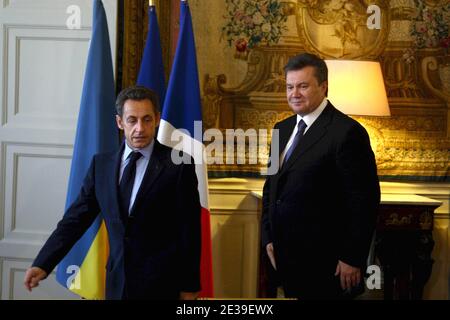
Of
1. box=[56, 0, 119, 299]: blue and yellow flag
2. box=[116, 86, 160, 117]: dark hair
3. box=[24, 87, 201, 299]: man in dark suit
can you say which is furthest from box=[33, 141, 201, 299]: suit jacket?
box=[56, 0, 119, 299]: blue and yellow flag

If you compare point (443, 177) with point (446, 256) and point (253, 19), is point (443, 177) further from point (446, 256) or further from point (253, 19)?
point (253, 19)

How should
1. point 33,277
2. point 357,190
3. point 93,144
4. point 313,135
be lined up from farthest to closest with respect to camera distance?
point 93,144 < point 313,135 < point 357,190 < point 33,277

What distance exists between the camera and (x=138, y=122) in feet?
7.60

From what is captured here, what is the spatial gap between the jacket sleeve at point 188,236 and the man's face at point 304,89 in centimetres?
59

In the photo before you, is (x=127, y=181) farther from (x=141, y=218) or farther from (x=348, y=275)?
(x=348, y=275)

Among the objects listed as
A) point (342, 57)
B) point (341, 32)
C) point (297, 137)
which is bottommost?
point (297, 137)

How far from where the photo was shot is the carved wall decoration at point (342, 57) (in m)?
3.71

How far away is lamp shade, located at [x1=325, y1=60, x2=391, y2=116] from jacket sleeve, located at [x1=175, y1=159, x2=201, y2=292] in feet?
4.34

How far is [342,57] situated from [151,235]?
1.89 metres

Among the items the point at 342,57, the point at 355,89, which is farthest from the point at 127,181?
the point at 342,57

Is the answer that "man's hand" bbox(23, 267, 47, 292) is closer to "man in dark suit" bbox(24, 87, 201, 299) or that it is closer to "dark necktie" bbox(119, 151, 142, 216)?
"man in dark suit" bbox(24, 87, 201, 299)

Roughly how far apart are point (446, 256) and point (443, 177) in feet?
1.47

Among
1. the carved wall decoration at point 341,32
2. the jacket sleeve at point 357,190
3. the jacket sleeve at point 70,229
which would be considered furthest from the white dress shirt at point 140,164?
the carved wall decoration at point 341,32

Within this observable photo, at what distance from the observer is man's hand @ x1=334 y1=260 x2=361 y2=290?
8.38 feet
